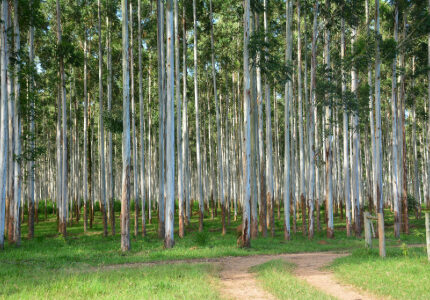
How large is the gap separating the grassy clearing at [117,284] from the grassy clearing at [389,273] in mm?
2992

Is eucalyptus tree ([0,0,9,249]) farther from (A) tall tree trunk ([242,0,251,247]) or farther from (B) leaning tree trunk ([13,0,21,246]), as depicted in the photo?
(A) tall tree trunk ([242,0,251,247])

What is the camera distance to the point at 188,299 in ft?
22.2

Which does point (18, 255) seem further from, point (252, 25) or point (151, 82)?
point (151, 82)

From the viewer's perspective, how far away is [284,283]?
8.08 m

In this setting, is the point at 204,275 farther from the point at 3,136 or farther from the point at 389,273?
the point at 3,136

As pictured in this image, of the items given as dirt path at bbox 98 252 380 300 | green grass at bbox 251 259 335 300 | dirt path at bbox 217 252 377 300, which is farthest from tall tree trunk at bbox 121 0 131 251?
green grass at bbox 251 259 335 300

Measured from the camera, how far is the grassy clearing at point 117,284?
23.5 feet

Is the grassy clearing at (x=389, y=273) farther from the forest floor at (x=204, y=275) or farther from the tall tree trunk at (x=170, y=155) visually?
the tall tree trunk at (x=170, y=155)

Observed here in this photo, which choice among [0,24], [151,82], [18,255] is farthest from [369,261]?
[151,82]

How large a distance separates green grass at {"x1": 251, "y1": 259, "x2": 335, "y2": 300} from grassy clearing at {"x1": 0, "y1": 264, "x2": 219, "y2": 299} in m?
1.09

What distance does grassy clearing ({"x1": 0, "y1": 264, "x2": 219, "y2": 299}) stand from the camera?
7176mm

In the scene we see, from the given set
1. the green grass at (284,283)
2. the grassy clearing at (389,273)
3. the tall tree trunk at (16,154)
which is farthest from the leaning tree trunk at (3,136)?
the grassy clearing at (389,273)

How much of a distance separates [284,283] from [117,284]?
3.32 m

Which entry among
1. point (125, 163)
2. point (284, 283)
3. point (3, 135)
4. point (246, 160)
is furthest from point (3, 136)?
point (284, 283)
